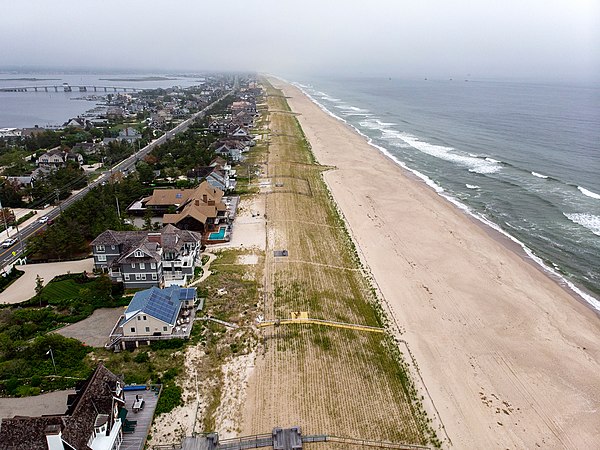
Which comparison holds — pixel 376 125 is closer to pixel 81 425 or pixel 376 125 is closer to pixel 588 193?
pixel 588 193

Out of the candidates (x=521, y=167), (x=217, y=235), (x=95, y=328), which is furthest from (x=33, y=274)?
(x=521, y=167)

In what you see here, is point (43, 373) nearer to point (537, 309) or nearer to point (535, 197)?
point (537, 309)

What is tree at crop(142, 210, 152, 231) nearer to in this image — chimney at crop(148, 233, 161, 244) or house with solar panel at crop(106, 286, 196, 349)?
chimney at crop(148, 233, 161, 244)

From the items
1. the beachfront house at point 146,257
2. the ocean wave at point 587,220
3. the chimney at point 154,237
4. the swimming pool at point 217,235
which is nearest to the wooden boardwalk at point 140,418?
the beachfront house at point 146,257

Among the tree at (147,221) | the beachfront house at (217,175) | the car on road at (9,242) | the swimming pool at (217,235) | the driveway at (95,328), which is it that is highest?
the beachfront house at (217,175)

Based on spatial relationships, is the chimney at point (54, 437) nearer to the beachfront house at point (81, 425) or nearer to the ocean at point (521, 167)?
the beachfront house at point (81, 425)

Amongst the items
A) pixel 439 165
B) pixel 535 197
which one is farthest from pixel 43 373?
pixel 439 165

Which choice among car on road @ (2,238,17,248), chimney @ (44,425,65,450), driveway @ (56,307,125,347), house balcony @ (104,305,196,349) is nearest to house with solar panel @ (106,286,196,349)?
house balcony @ (104,305,196,349)
